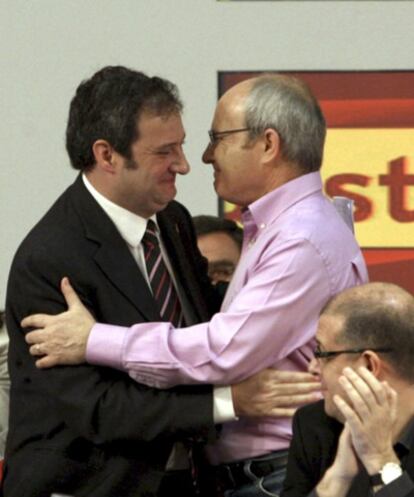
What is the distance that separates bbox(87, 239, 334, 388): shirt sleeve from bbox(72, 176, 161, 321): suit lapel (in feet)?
0.35

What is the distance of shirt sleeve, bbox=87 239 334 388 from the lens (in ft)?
10.5

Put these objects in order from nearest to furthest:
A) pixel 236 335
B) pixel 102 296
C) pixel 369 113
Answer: pixel 236 335
pixel 102 296
pixel 369 113

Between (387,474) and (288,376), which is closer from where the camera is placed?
(387,474)

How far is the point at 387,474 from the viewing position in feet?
9.34

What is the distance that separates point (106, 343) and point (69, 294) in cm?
14

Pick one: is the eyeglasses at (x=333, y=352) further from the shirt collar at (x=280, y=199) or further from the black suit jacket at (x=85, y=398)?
the shirt collar at (x=280, y=199)

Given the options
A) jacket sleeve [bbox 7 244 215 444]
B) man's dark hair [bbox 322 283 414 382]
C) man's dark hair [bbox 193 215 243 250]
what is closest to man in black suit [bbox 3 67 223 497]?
Answer: jacket sleeve [bbox 7 244 215 444]

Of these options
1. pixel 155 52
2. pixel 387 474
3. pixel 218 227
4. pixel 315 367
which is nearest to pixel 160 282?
pixel 315 367

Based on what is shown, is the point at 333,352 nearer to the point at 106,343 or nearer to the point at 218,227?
the point at 106,343

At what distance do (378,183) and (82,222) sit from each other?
76.2 inches

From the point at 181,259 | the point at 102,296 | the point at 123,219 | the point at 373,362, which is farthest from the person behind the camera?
the point at 181,259

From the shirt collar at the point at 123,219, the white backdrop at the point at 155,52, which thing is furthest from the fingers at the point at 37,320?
the white backdrop at the point at 155,52

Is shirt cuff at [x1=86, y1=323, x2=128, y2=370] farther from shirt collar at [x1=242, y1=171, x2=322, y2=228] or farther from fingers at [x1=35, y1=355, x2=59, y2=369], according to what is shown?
shirt collar at [x1=242, y1=171, x2=322, y2=228]

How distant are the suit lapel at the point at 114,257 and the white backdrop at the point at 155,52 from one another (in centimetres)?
171
